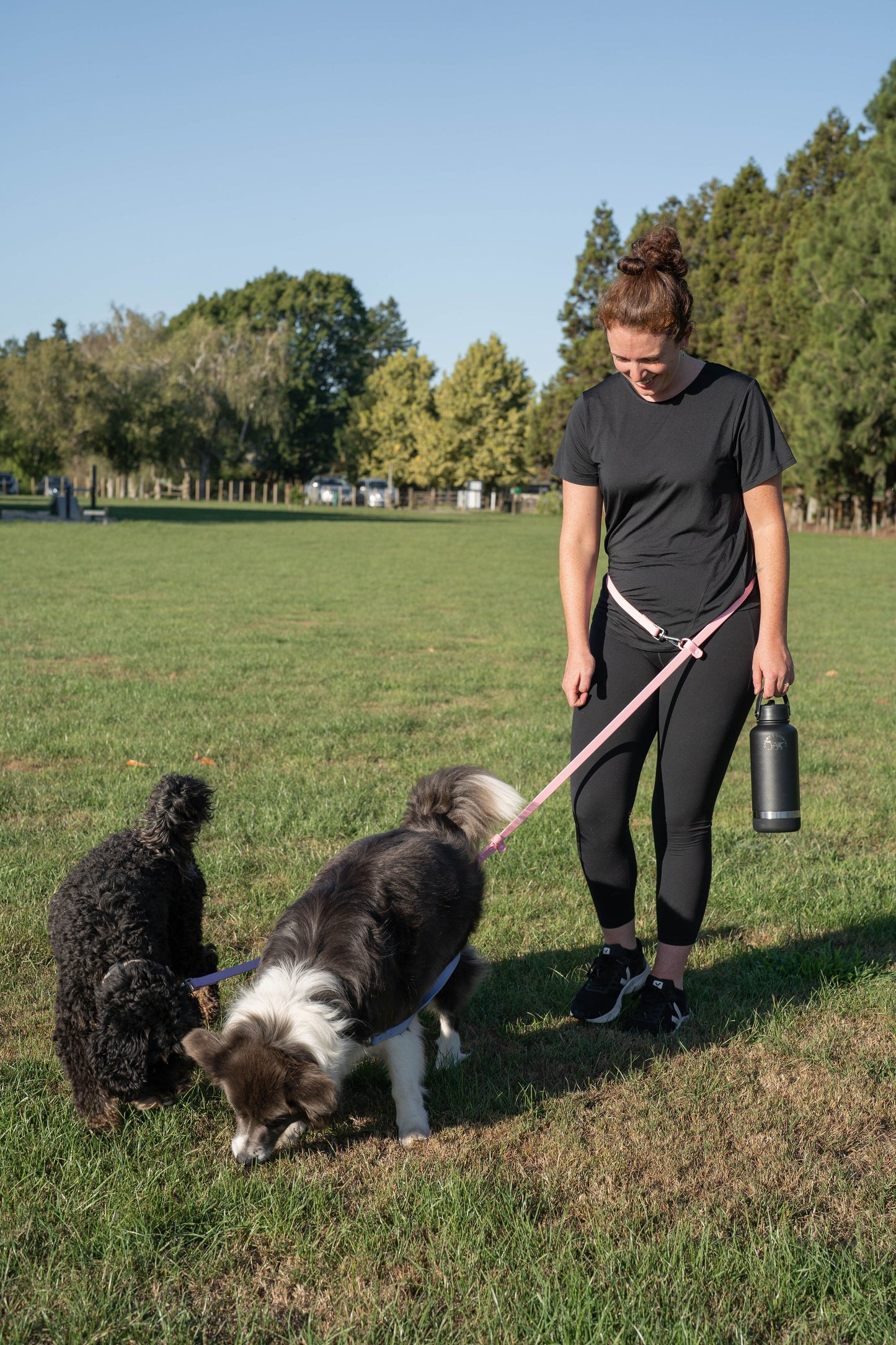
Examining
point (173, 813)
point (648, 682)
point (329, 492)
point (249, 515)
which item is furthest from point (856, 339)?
point (329, 492)

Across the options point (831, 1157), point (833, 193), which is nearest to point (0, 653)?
point (831, 1157)

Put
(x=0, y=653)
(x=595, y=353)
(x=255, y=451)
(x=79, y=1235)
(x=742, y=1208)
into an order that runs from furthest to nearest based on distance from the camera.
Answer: (x=255, y=451) → (x=595, y=353) → (x=0, y=653) → (x=742, y=1208) → (x=79, y=1235)

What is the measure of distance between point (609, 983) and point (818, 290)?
47056 mm

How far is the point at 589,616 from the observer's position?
410 centimetres

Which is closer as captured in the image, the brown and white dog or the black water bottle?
the brown and white dog

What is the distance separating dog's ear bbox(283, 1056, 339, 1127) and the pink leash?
48.5 inches

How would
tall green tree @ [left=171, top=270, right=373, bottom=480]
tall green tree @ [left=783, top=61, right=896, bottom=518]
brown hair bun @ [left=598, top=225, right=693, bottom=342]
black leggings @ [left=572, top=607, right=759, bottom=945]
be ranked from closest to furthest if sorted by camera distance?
brown hair bun @ [left=598, top=225, right=693, bottom=342] < black leggings @ [left=572, top=607, right=759, bottom=945] < tall green tree @ [left=783, top=61, right=896, bottom=518] < tall green tree @ [left=171, top=270, right=373, bottom=480]

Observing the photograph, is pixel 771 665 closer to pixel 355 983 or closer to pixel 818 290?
pixel 355 983

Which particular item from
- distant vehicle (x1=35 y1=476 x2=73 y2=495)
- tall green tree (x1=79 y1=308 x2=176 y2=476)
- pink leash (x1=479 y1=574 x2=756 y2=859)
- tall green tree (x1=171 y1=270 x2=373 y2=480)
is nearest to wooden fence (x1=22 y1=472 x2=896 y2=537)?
distant vehicle (x1=35 y1=476 x2=73 y2=495)

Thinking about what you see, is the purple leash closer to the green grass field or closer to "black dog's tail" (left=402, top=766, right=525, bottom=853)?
the green grass field

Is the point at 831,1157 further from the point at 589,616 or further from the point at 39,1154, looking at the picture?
the point at 39,1154

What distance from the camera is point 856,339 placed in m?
41.0

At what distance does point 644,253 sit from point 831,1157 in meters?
3.07

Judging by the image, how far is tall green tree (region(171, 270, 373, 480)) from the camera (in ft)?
303
